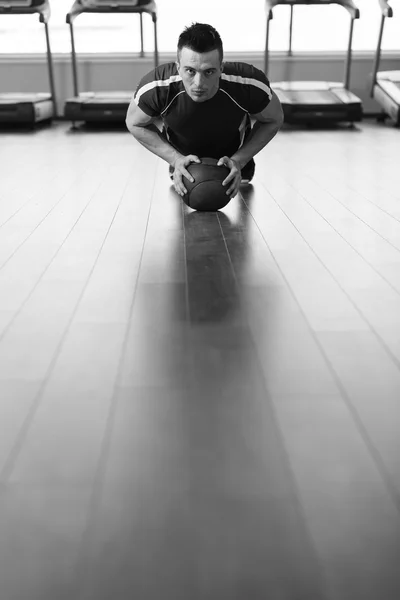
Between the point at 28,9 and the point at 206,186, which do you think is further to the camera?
Answer: the point at 28,9

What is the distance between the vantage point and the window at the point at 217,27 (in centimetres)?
671

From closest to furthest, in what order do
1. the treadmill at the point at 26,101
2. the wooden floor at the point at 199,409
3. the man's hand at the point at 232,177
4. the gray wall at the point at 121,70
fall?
the wooden floor at the point at 199,409 → the man's hand at the point at 232,177 → the treadmill at the point at 26,101 → the gray wall at the point at 121,70

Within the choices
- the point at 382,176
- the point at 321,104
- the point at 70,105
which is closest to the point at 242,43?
the point at 321,104

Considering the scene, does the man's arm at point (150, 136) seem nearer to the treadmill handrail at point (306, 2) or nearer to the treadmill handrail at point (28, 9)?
the treadmill handrail at point (306, 2)

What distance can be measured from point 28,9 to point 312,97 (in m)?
2.66

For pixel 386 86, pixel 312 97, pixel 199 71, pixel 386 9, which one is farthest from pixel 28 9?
pixel 199 71

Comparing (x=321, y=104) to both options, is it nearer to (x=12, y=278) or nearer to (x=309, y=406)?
(x=12, y=278)

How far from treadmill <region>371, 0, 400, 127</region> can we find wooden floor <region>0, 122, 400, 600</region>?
3.60m

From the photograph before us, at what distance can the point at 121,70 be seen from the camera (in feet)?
21.8

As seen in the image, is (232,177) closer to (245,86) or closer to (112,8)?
(245,86)

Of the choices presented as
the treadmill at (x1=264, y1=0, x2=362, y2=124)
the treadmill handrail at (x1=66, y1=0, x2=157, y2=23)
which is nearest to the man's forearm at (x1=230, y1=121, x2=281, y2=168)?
the treadmill at (x1=264, y1=0, x2=362, y2=124)

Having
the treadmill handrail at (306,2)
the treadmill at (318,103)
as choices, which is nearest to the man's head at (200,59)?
the treadmill at (318,103)

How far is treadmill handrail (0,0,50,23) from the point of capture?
230 inches

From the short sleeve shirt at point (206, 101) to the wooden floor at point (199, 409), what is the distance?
557 mm
